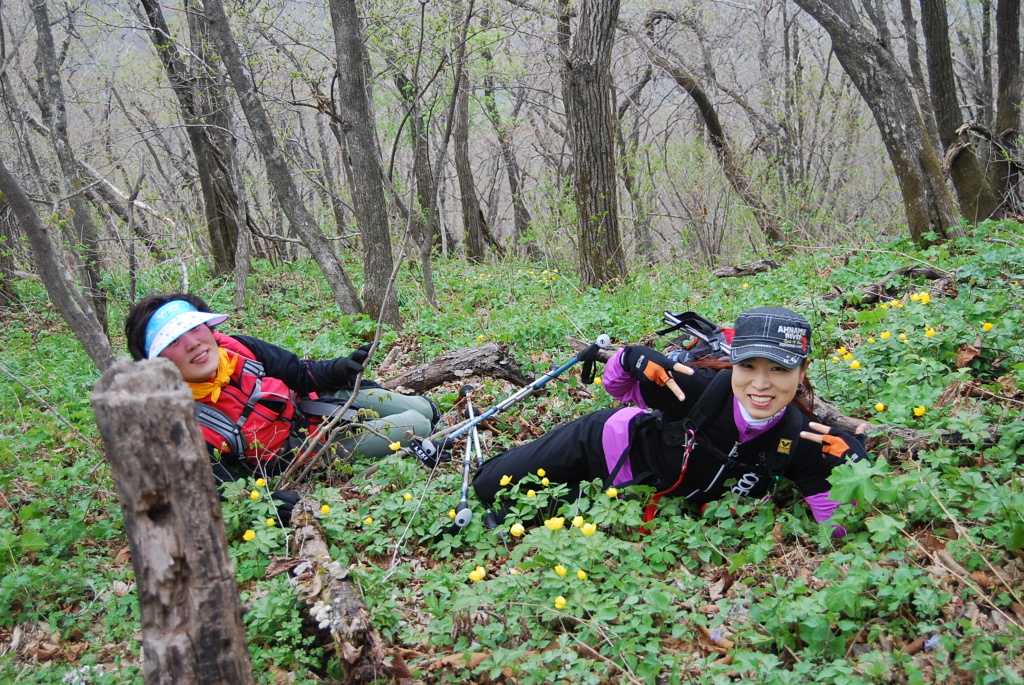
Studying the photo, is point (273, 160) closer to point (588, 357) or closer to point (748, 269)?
point (588, 357)

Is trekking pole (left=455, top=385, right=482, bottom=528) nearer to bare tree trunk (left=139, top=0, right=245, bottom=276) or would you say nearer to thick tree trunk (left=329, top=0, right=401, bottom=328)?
thick tree trunk (left=329, top=0, right=401, bottom=328)

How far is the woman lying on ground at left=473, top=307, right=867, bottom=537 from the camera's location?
2857 millimetres

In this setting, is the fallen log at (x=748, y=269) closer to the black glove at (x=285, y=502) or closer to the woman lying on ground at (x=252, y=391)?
the woman lying on ground at (x=252, y=391)

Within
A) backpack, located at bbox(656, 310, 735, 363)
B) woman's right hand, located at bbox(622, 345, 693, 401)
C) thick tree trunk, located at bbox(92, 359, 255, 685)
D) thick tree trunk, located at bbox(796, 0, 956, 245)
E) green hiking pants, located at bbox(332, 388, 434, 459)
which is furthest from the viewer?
thick tree trunk, located at bbox(796, 0, 956, 245)

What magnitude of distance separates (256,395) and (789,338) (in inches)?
118

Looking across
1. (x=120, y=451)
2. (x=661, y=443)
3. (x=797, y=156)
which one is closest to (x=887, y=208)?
(x=797, y=156)

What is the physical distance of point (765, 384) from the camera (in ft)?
9.37

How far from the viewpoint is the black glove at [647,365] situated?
3.26 m

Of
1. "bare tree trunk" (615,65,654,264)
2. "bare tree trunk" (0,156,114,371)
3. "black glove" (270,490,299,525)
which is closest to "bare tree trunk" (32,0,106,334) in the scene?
"bare tree trunk" (0,156,114,371)

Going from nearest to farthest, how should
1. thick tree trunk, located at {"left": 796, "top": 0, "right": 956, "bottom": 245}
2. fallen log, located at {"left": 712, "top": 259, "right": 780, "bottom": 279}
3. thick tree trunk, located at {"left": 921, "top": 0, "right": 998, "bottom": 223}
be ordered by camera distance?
thick tree trunk, located at {"left": 796, "top": 0, "right": 956, "bottom": 245}, thick tree trunk, located at {"left": 921, "top": 0, "right": 998, "bottom": 223}, fallen log, located at {"left": 712, "top": 259, "right": 780, "bottom": 279}

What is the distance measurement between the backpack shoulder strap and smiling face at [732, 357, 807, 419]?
9.00ft

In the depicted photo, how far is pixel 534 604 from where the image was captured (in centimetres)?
264

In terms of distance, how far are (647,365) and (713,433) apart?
440 millimetres

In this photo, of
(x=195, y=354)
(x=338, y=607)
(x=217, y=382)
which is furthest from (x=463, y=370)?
(x=338, y=607)
